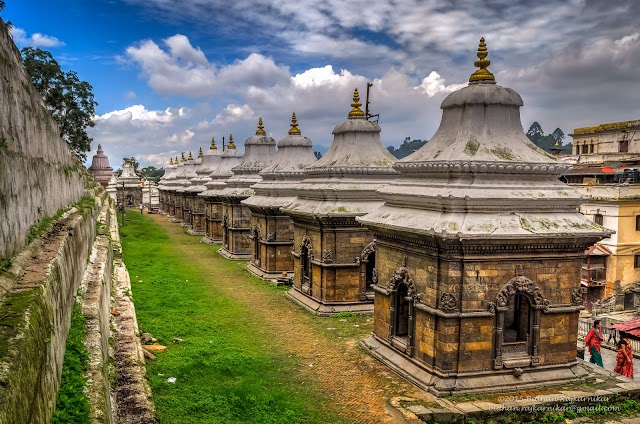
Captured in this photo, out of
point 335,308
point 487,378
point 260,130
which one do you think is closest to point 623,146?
point 260,130

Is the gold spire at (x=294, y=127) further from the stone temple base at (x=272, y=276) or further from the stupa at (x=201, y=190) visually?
the stupa at (x=201, y=190)

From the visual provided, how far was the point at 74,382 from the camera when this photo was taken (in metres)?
5.53

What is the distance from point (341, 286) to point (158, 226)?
32.2 metres

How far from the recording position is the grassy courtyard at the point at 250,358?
902 cm

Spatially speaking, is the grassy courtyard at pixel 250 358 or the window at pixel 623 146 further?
the window at pixel 623 146

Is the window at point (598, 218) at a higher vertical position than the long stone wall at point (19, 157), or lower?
lower

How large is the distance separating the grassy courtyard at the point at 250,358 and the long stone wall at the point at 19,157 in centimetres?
373

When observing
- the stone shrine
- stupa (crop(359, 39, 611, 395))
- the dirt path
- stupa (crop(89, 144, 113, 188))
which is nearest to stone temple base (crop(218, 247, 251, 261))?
the dirt path

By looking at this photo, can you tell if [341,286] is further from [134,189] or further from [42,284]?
[134,189]

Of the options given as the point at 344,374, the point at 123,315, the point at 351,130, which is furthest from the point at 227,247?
the point at 344,374

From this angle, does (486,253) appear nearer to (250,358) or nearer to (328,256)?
(250,358)

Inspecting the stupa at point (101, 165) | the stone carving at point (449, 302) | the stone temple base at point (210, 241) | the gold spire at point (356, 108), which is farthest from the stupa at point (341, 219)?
the stupa at point (101, 165)

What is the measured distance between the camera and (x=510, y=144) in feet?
35.1

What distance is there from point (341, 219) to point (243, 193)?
11603 mm
